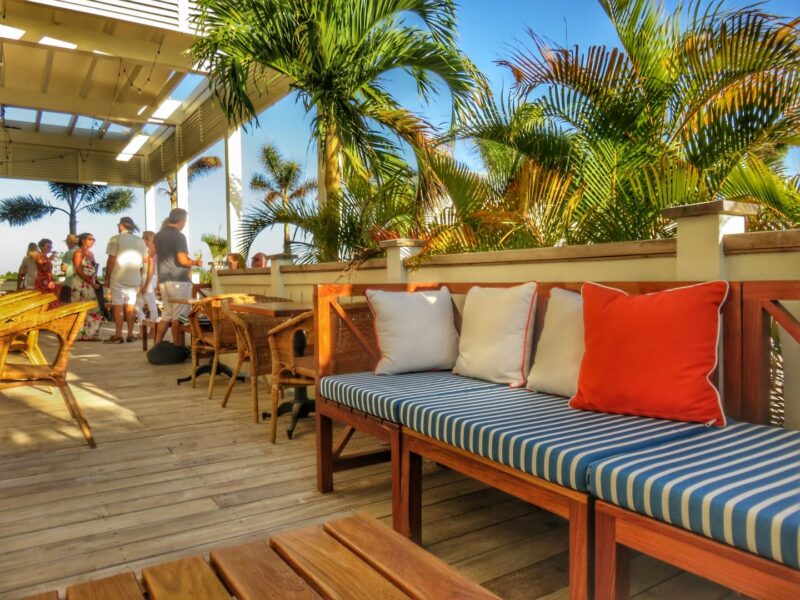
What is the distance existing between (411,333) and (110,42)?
671 cm

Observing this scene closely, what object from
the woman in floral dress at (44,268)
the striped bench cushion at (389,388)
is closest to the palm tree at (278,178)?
the woman in floral dress at (44,268)

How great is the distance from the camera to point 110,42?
7.24 meters

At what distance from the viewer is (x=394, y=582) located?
105cm

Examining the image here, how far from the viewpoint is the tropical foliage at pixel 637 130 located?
2.51 m

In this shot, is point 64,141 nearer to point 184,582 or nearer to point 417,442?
point 417,442

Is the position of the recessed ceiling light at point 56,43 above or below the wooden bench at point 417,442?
above

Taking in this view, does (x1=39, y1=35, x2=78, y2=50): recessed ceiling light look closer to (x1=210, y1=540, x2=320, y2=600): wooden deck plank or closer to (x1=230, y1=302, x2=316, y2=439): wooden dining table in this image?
(x1=230, y1=302, x2=316, y2=439): wooden dining table

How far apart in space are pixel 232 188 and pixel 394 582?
785cm

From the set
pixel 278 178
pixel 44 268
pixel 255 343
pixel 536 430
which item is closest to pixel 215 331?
pixel 255 343

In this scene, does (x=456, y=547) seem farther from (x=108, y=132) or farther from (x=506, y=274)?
(x=108, y=132)

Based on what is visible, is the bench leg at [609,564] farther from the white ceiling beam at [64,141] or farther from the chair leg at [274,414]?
the white ceiling beam at [64,141]

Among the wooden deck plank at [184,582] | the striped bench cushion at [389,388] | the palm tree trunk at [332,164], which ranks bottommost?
the wooden deck plank at [184,582]

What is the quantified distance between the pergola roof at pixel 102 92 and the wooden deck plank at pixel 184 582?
18.4ft

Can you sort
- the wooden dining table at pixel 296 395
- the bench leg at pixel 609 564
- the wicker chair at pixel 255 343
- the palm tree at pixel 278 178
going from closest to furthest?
1. the bench leg at pixel 609 564
2. the wooden dining table at pixel 296 395
3. the wicker chair at pixel 255 343
4. the palm tree at pixel 278 178
